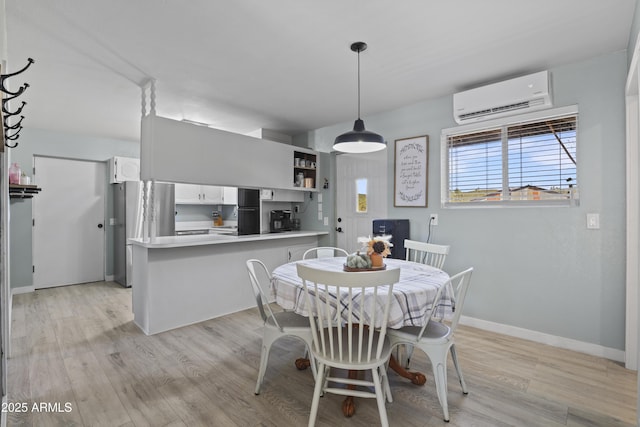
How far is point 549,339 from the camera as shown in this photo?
9.34 ft

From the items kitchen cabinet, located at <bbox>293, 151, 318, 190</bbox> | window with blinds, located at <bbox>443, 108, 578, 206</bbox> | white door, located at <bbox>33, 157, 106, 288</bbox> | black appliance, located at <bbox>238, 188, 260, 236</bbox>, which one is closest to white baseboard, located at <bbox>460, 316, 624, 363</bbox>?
window with blinds, located at <bbox>443, 108, 578, 206</bbox>

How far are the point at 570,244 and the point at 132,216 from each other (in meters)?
5.53

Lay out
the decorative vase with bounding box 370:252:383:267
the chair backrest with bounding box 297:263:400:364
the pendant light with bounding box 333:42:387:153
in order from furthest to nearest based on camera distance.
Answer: the pendant light with bounding box 333:42:387:153 → the decorative vase with bounding box 370:252:383:267 → the chair backrest with bounding box 297:263:400:364

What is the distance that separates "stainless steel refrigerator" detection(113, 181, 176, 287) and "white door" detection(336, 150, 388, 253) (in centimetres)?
271

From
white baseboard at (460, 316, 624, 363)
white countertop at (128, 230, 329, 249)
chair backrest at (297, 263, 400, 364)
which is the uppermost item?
white countertop at (128, 230, 329, 249)

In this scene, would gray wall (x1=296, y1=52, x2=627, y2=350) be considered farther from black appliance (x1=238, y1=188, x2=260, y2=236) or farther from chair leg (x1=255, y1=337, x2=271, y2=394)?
black appliance (x1=238, y1=188, x2=260, y2=236)

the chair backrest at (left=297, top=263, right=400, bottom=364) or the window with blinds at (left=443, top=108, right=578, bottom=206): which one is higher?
the window with blinds at (left=443, top=108, right=578, bottom=206)

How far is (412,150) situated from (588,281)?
80.8 inches

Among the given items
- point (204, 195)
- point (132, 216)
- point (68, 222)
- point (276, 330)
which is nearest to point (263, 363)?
point (276, 330)

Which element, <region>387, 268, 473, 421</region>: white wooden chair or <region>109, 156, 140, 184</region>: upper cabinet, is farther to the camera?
<region>109, 156, 140, 184</region>: upper cabinet

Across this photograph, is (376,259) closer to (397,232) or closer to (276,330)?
(276,330)

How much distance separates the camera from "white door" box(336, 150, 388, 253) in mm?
4102

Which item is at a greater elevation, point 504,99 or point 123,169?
point 504,99

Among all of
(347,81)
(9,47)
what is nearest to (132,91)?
(9,47)
